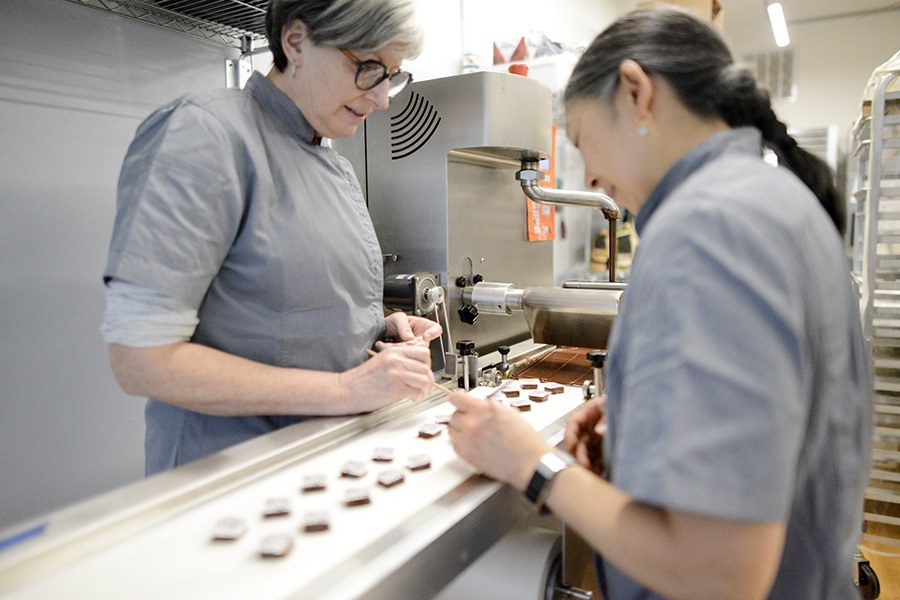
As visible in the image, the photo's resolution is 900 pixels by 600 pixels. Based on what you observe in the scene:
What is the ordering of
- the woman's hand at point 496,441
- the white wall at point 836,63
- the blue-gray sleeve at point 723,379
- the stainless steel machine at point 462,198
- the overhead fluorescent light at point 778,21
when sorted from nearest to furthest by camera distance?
the blue-gray sleeve at point 723,379
the woman's hand at point 496,441
the stainless steel machine at point 462,198
the overhead fluorescent light at point 778,21
the white wall at point 836,63

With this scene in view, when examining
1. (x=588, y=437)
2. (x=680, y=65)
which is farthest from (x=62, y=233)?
(x=680, y=65)

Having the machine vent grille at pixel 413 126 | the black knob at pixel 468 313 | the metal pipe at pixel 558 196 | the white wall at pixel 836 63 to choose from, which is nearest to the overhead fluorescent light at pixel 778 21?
the white wall at pixel 836 63

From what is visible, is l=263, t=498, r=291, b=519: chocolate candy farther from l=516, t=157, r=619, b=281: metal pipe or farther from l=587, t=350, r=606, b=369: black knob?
l=516, t=157, r=619, b=281: metal pipe

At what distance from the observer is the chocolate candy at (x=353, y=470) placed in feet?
2.86

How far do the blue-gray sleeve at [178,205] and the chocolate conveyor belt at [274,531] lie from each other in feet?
0.90

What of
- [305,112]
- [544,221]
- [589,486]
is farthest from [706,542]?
[544,221]

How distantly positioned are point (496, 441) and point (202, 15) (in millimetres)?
1270

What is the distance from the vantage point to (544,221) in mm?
2133

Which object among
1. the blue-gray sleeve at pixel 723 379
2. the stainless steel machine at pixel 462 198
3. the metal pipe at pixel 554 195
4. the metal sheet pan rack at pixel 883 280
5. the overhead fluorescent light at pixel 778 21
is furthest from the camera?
the overhead fluorescent light at pixel 778 21

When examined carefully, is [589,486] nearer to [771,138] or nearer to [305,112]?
[771,138]

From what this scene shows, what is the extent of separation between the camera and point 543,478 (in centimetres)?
71

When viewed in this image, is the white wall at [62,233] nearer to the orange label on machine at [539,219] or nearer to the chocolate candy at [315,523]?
the chocolate candy at [315,523]

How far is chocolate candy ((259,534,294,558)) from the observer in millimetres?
665

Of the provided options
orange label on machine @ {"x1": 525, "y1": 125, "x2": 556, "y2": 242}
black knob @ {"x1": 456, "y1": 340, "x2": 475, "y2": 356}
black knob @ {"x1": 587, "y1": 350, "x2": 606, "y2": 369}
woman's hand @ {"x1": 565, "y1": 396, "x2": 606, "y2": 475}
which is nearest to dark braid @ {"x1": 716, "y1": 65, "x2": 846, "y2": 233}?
woman's hand @ {"x1": 565, "y1": 396, "x2": 606, "y2": 475}
